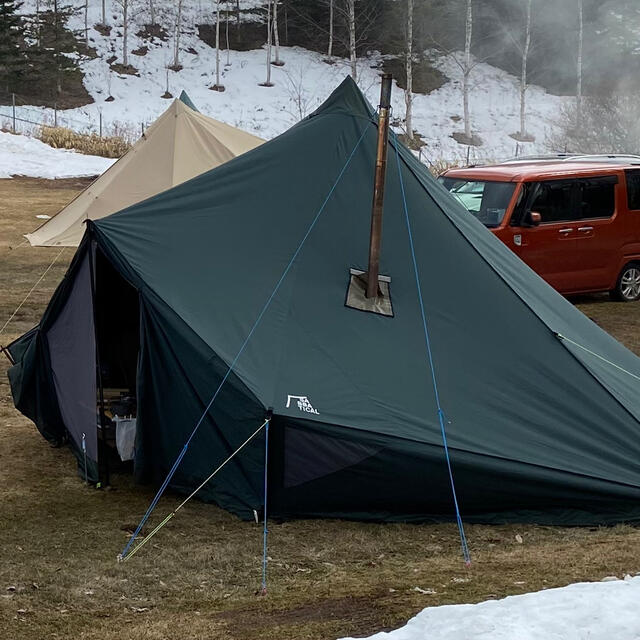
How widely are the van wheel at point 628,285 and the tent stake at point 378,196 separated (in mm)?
7400

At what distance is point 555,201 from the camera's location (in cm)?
1241

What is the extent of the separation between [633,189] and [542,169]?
1264 millimetres

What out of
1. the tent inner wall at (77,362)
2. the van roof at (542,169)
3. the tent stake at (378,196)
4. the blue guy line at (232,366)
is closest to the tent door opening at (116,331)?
the tent inner wall at (77,362)

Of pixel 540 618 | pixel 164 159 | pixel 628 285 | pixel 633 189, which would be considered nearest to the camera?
pixel 540 618

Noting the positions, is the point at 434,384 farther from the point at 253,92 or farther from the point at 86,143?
the point at 253,92

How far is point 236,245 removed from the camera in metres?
6.79

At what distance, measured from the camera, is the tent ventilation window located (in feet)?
21.5

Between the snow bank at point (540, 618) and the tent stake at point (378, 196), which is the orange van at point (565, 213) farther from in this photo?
the snow bank at point (540, 618)

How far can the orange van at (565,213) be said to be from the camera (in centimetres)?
1215

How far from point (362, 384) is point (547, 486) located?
1169mm

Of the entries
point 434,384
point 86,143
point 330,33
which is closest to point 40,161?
point 86,143

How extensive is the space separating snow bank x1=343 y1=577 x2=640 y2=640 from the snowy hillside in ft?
109

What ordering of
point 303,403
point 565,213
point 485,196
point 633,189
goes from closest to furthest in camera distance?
point 303,403 < point 485,196 < point 565,213 < point 633,189

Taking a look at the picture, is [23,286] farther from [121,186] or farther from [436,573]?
[436,573]
